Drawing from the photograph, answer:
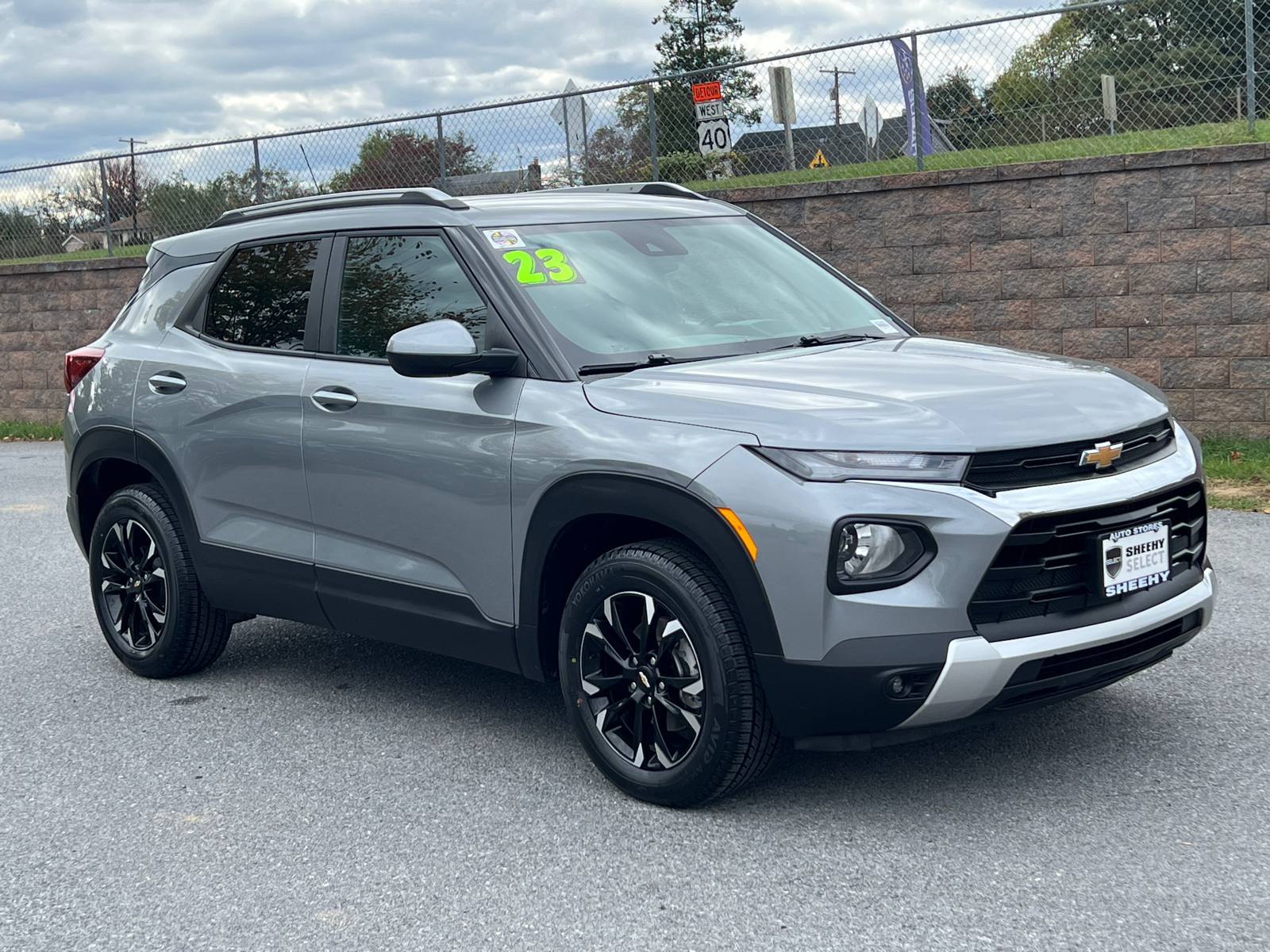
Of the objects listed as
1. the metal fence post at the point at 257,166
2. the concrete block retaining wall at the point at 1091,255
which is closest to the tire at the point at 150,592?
the concrete block retaining wall at the point at 1091,255

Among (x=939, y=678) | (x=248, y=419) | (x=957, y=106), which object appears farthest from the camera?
(x=957, y=106)

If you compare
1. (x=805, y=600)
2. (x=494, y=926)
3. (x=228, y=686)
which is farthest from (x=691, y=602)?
(x=228, y=686)

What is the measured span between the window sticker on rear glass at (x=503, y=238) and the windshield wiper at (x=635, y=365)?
63cm

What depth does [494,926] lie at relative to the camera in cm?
346

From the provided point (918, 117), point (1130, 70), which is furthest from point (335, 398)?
point (1130, 70)

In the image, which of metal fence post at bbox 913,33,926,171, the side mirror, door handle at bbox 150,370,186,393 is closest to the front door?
the side mirror

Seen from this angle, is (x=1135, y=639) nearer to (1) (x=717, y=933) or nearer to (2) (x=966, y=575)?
(2) (x=966, y=575)

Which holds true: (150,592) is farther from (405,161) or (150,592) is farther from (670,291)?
(405,161)

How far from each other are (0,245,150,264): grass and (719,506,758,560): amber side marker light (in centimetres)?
1401

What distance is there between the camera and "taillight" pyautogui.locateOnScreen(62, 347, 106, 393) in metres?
6.18

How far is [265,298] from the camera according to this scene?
5.50 m

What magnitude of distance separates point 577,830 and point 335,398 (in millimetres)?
1801

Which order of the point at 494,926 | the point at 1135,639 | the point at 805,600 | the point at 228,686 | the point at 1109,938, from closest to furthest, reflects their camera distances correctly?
the point at 1109,938 < the point at 494,926 < the point at 805,600 < the point at 1135,639 < the point at 228,686

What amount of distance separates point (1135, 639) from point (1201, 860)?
0.62 metres
